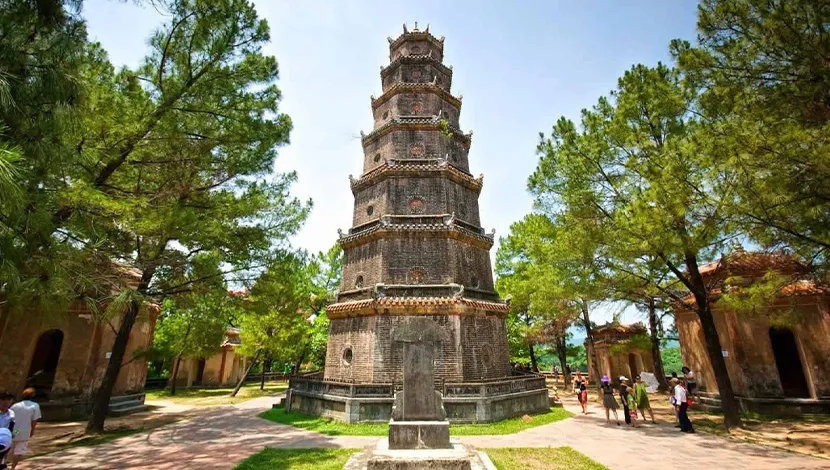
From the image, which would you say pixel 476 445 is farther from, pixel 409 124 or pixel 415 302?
pixel 409 124

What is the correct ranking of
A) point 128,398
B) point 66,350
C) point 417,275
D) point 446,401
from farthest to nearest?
point 128,398
point 66,350
point 417,275
point 446,401

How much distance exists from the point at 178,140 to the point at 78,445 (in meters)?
8.81

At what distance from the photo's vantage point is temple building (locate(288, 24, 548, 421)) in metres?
13.2

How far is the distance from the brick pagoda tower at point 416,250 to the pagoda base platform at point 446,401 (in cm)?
54

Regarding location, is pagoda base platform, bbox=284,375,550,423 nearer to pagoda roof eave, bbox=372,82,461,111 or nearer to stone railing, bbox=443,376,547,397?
stone railing, bbox=443,376,547,397

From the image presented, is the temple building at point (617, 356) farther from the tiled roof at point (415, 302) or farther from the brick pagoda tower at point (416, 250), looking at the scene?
the tiled roof at point (415, 302)

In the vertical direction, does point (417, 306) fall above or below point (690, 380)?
above

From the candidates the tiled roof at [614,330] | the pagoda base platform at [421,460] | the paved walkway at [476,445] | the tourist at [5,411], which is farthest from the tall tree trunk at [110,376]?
the tiled roof at [614,330]

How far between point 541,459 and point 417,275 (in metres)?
7.66

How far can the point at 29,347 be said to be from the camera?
14617mm

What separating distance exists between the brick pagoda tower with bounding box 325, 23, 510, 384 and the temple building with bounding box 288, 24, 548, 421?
0.14ft

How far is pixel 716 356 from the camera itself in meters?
11.6

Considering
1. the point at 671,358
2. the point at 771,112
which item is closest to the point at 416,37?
the point at 771,112

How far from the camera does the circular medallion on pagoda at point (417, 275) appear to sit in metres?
14.5
